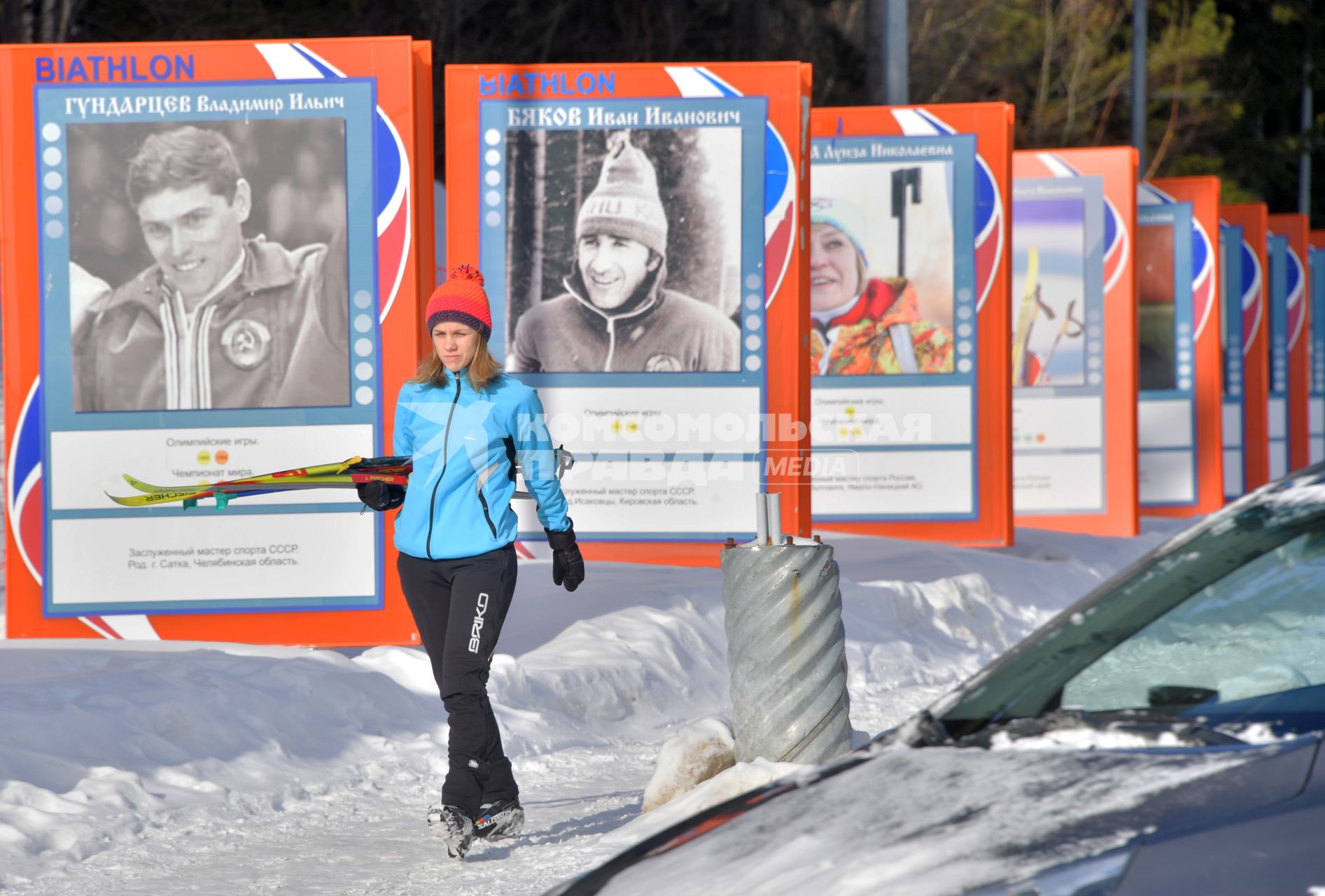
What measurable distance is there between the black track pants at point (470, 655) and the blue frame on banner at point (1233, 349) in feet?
50.3

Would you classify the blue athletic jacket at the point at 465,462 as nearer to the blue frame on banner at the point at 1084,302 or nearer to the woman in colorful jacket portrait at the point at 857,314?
the woman in colorful jacket portrait at the point at 857,314

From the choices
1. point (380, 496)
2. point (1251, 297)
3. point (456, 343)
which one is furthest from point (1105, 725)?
point (1251, 297)

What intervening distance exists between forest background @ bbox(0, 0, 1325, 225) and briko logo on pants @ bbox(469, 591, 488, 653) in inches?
417

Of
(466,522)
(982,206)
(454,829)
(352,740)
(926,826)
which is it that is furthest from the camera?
(982,206)

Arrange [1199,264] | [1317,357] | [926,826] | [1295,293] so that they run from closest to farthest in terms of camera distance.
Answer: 1. [926,826]
2. [1199,264]
3. [1295,293]
4. [1317,357]

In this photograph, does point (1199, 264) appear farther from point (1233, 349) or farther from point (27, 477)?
point (27, 477)

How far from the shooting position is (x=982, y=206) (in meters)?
11.9

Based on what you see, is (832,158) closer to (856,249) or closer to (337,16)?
(856,249)

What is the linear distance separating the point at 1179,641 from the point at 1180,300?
45.1ft

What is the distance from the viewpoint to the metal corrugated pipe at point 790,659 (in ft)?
16.7

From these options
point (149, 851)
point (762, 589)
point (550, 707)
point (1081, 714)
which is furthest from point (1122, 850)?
point (550, 707)

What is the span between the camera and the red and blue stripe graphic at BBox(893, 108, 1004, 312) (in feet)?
38.7

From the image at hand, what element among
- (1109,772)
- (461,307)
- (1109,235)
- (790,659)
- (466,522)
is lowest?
(790,659)

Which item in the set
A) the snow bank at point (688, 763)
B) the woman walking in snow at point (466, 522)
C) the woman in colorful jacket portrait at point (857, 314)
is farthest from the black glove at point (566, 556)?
the woman in colorful jacket portrait at point (857, 314)
